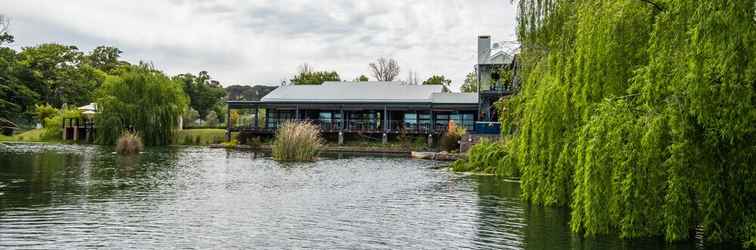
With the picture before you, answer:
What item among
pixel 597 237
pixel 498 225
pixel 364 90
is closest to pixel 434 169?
pixel 498 225

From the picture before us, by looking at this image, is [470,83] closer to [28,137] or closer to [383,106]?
[383,106]

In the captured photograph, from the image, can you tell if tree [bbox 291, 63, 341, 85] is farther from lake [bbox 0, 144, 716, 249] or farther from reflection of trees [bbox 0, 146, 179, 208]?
lake [bbox 0, 144, 716, 249]

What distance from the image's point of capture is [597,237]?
9.20m

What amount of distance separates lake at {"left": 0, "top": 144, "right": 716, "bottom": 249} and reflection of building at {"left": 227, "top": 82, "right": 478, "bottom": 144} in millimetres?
21337

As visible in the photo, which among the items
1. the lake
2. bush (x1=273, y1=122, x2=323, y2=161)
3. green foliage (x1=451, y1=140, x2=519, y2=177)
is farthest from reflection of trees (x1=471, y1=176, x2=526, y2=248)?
bush (x1=273, y1=122, x2=323, y2=161)

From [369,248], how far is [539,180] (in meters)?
3.98

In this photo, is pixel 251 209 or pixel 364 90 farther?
pixel 364 90

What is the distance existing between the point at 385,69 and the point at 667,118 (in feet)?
213

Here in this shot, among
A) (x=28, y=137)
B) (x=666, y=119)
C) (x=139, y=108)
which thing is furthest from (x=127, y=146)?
(x=666, y=119)

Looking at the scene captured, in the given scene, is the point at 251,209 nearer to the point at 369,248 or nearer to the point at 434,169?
the point at 369,248

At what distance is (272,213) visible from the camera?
462 inches

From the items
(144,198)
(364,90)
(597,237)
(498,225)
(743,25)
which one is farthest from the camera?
(364,90)

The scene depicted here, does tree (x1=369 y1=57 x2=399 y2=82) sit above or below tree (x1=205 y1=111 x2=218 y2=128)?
above

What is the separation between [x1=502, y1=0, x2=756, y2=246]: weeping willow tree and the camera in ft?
22.8
